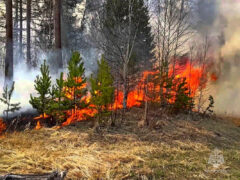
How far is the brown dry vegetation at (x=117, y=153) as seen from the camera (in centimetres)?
374

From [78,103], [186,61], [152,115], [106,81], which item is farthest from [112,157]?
[186,61]

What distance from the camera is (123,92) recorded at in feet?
31.0

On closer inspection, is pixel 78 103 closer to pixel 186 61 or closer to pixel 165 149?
pixel 165 149

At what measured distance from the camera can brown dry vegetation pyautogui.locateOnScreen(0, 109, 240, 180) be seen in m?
3.74

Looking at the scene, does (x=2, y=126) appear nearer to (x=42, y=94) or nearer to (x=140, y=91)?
(x=42, y=94)


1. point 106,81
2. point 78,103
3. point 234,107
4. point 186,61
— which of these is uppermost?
point 186,61

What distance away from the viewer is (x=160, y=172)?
12.6 ft

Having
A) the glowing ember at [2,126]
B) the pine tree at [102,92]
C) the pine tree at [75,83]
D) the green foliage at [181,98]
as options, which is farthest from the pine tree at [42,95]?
the green foliage at [181,98]

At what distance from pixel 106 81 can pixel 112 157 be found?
9.33 feet

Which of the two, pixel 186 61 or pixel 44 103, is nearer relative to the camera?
pixel 44 103

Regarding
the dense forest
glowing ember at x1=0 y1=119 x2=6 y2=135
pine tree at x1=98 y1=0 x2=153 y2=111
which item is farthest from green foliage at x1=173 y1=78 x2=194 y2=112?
glowing ember at x1=0 y1=119 x2=6 y2=135

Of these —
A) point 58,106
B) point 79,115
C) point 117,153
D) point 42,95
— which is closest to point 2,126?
point 42,95

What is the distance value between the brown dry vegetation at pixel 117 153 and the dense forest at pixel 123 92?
4 cm

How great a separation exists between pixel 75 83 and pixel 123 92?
9.96ft
